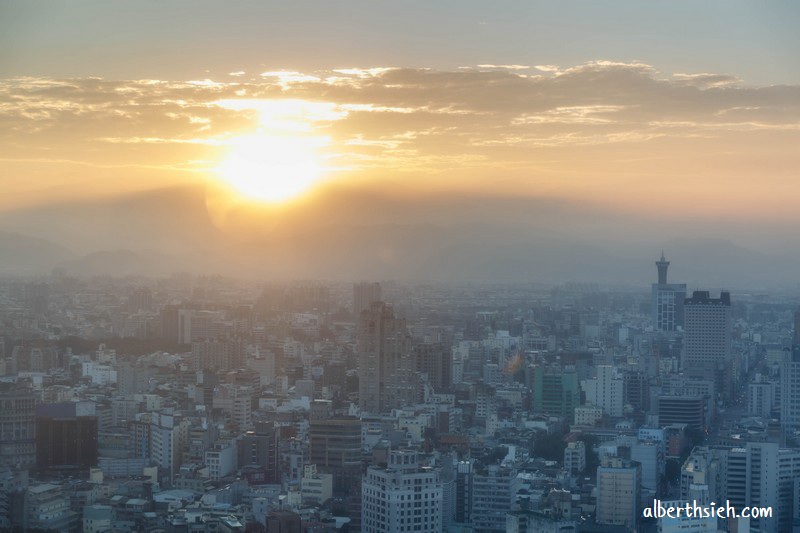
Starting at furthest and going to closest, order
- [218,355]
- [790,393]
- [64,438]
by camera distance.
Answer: [218,355], [790,393], [64,438]

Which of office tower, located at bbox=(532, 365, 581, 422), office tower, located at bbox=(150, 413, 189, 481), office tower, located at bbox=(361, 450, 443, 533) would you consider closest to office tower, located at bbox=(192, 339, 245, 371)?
office tower, located at bbox=(532, 365, 581, 422)

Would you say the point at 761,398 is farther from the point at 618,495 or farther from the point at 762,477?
the point at 618,495

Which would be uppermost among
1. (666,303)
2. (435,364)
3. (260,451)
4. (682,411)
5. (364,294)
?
(364,294)

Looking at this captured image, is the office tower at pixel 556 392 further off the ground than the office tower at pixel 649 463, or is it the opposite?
the office tower at pixel 556 392

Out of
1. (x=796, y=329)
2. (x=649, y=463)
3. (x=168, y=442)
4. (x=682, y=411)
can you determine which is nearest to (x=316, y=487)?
(x=168, y=442)

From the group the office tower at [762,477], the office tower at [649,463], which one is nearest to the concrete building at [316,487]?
the office tower at [649,463]

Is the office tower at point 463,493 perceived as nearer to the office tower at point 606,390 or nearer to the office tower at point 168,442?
the office tower at point 168,442

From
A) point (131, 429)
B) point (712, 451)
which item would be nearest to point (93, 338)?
point (131, 429)
